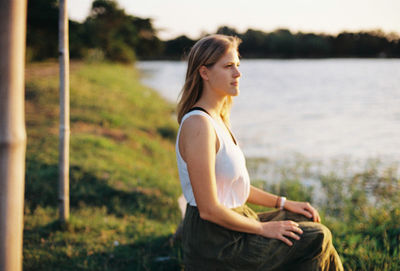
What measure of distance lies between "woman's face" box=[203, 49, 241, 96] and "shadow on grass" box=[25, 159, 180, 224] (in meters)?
2.99

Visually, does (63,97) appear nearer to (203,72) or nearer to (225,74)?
(203,72)

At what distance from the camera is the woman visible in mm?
1983

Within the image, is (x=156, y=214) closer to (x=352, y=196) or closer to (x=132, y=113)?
(x=352, y=196)

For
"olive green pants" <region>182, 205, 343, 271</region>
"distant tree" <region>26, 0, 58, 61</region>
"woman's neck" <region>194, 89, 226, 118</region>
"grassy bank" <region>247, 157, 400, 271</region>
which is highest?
"distant tree" <region>26, 0, 58, 61</region>

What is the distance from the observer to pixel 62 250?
357 cm

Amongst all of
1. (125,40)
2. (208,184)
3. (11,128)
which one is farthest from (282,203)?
(125,40)

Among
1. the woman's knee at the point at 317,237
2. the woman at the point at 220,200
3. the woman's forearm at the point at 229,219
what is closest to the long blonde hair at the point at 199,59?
the woman at the point at 220,200

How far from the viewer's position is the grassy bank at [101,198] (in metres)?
3.55

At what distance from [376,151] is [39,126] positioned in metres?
8.39

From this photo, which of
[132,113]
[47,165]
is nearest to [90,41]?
[132,113]

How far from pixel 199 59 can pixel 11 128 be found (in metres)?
1.22

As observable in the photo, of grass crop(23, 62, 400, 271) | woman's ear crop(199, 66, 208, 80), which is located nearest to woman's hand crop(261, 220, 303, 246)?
woman's ear crop(199, 66, 208, 80)

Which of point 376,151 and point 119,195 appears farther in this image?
point 376,151

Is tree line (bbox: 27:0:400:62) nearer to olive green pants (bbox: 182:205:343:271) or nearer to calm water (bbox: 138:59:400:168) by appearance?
calm water (bbox: 138:59:400:168)
